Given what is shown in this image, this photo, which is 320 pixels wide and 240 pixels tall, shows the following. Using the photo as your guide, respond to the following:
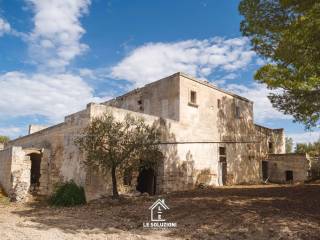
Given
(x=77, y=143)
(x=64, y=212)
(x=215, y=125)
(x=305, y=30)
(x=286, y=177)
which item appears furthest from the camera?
(x=286, y=177)

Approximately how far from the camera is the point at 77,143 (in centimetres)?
1570

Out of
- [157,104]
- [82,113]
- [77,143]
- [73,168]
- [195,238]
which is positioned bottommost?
[195,238]

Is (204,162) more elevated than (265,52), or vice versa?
(265,52)

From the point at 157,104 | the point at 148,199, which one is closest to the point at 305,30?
the point at 148,199

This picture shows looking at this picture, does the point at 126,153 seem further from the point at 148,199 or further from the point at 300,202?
the point at 300,202

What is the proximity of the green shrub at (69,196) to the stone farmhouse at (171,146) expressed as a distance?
→ 48cm

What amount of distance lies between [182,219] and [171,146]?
868cm

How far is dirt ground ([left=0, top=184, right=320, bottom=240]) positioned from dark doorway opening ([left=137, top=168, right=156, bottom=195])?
4750 mm

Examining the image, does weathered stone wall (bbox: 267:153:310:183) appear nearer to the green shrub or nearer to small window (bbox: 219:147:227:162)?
small window (bbox: 219:147:227:162)

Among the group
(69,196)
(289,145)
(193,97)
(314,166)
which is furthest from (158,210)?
(289,145)

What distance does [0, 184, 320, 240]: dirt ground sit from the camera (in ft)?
30.1

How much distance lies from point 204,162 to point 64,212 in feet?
36.3

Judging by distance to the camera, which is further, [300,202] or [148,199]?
[148,199]

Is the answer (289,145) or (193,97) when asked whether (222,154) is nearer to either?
(193,97)
